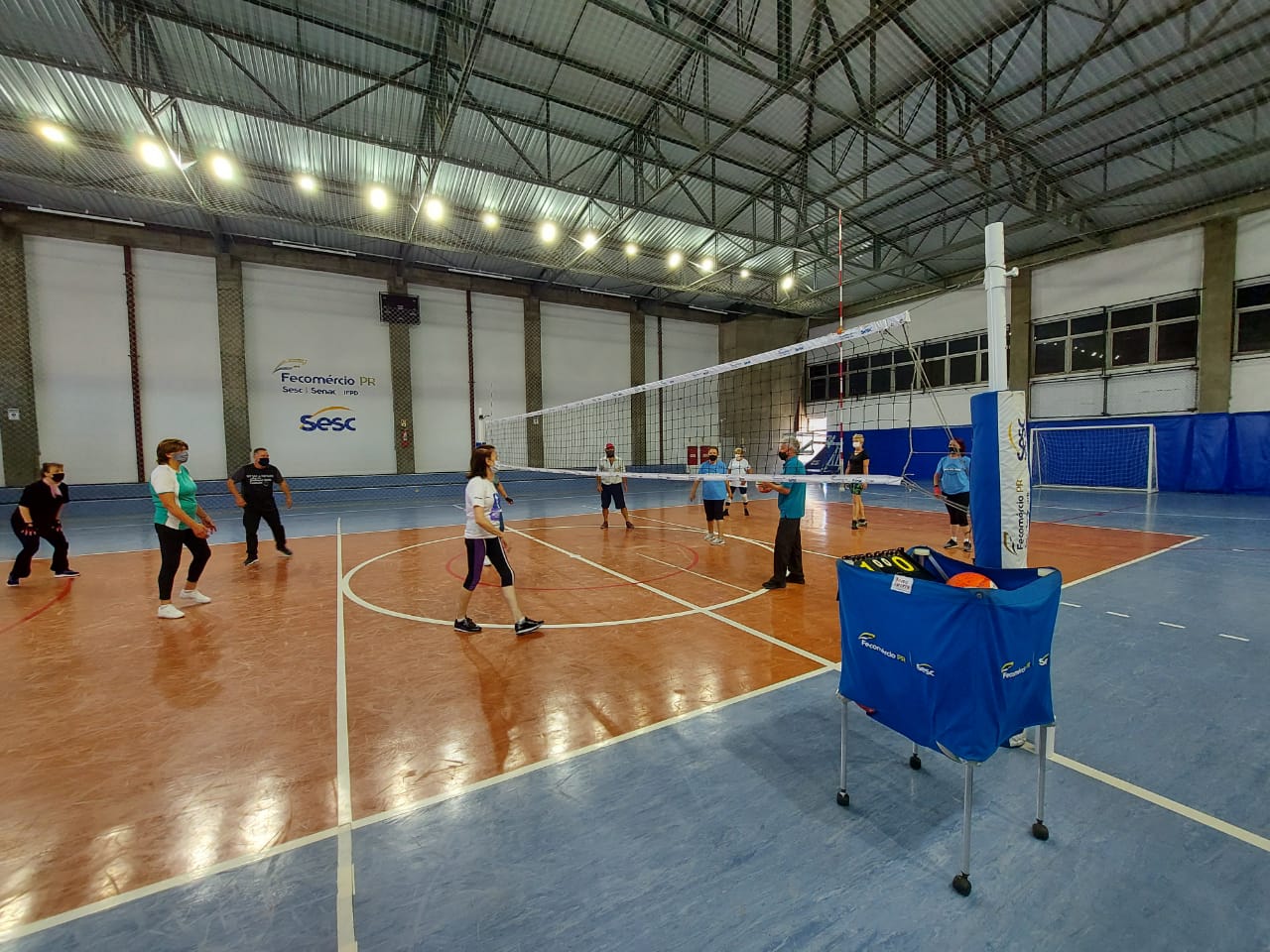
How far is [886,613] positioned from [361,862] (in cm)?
248

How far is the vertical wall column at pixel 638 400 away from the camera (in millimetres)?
22938

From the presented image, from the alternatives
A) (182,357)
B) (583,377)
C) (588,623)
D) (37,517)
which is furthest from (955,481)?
(182,357)

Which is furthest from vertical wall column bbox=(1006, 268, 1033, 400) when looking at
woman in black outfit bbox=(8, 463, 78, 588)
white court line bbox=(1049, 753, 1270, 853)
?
woman in black outfit bbox=(8, 463, 78, 588)

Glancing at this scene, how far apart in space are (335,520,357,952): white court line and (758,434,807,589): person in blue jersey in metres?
4.35

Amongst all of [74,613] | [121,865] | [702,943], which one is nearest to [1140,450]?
[702,943]

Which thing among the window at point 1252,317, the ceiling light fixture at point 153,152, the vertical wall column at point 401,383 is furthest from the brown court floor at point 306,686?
A: the window at point 1252,317

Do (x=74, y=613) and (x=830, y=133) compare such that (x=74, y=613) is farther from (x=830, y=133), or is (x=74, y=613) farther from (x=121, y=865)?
(x=830, y=133)

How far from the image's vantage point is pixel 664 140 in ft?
43.4

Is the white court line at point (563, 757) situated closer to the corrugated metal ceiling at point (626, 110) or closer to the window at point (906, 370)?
the corrugated metal ceiling at point (626, 110)

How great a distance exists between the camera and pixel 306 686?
389 centimetres

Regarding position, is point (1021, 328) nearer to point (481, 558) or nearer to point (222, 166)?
point (481, 558)

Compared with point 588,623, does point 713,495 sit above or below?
above

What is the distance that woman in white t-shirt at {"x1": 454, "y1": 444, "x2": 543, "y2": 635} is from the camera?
4715 millimetres

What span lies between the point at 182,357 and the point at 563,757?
62.4 ft
